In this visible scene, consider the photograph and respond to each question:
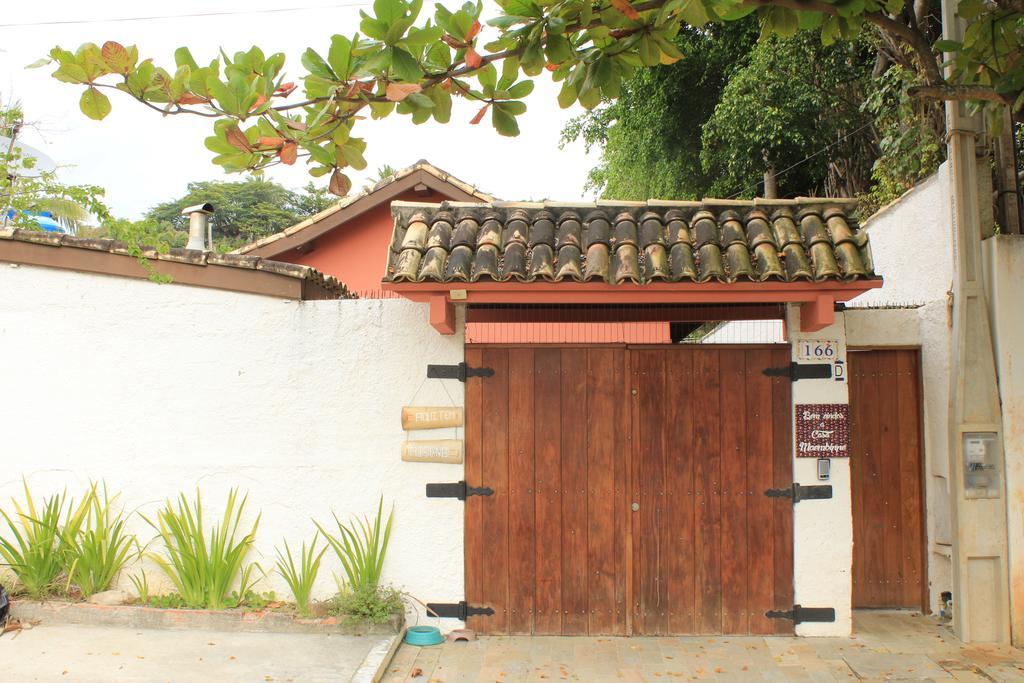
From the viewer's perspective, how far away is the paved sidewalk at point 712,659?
5.53 m

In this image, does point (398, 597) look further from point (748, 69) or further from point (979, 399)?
point (748, 69)

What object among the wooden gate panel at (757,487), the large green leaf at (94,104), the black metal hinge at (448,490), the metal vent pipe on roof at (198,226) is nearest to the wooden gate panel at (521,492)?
the black metal hinge at (448,490)

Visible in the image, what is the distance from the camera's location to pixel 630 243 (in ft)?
19.9

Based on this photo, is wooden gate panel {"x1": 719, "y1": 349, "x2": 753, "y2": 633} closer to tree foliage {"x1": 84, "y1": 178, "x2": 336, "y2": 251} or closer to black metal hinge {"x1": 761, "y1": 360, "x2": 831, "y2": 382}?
black metal hinge {"x1": 761, "y1": 360, "x2": 831, "y2": 382}

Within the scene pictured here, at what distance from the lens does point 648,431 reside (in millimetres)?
6465

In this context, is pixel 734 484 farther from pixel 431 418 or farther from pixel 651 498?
pixel 431 418

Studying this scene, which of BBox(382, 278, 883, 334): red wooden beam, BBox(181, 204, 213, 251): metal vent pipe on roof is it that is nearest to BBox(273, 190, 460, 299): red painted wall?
BBox(181, 204, 213, 251): metal vent pipe on roof

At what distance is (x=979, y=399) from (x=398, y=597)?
443 centimetres

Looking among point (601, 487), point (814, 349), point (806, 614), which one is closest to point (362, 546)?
point (601, 487)

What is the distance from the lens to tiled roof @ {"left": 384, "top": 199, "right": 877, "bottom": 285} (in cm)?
575

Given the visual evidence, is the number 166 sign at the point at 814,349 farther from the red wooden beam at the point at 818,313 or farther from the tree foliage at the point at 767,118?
the tree foliage at the point at 767,118

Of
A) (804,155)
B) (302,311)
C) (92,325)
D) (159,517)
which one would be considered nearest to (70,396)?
(92,325)

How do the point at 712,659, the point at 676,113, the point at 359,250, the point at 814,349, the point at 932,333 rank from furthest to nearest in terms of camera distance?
the point at 676,113 → the point at 359,250 → the point at 932,333 → the point at 814,349 → the point at 712,659

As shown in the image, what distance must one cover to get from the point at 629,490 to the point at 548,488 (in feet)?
1.96
